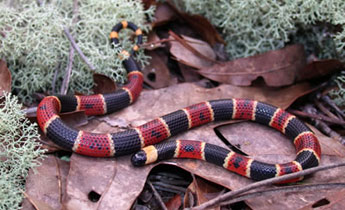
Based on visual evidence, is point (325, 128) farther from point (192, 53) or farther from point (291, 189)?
point (192, 53)

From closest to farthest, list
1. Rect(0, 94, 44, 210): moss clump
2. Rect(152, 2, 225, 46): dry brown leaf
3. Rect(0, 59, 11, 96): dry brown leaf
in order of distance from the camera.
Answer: Rect(0, 94, 44, 210): moss clump
Rect(0, 59, 11, 96): dry brown leaf
Rect(152, 2, 225, 46): dry brown leaf

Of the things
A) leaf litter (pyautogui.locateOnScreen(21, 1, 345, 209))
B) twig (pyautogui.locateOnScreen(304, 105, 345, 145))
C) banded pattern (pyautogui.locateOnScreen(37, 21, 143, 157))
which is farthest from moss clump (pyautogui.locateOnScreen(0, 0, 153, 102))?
twig (pyautogui.locateOnScreen(304, 105, 345, 145))

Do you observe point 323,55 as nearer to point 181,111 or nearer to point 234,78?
point 234,78

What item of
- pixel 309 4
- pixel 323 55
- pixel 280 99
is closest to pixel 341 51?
pixel 323 55

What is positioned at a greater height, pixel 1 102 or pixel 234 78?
pixel 234 78

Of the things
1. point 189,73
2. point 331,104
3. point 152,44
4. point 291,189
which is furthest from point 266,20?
point 291,189

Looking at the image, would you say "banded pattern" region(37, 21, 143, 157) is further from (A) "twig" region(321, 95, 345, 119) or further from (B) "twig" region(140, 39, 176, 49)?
(A) "twig" region(321, 95, 345, 119)

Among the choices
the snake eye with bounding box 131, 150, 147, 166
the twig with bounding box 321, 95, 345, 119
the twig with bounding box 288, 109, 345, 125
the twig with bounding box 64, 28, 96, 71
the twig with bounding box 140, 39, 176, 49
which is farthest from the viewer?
the twig with bounding box 140, 39, 176, 49
